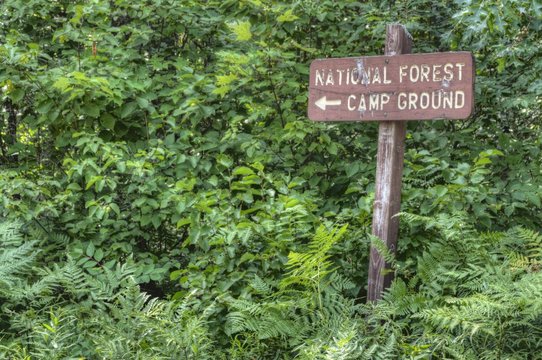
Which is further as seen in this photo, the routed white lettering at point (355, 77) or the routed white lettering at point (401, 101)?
the routed white lettering at point (355, 77)

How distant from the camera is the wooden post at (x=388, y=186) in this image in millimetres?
3939

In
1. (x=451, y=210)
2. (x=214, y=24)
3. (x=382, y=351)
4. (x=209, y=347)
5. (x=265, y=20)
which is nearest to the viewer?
(x=382, y=351)

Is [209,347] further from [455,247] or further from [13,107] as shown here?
[13,107]

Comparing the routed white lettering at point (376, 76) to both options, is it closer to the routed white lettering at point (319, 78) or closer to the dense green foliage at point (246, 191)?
the routed white lettering at point (319, 78)

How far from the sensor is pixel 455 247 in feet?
13.2

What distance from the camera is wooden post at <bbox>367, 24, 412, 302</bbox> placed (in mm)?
3939

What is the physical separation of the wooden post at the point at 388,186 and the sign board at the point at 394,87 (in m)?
0.12

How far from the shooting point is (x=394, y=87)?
387cm

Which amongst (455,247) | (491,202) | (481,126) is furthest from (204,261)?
(481,126)

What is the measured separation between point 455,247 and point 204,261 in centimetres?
156

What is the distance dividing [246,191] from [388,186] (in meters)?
1.31

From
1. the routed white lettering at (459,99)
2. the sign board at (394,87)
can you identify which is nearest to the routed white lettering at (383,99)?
the sign board at (394,87)

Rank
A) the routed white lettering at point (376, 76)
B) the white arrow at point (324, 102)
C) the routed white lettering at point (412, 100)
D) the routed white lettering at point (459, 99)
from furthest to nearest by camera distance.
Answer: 1. the white arrow at point (324, 102)
2. the routed white lettering at point (376, 76)
3. the routed white lettering at point (412, 100)
4. the routed white lettering at point (459, 99)

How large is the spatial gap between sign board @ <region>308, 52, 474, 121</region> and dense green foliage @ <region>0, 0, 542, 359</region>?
0.49 meters
